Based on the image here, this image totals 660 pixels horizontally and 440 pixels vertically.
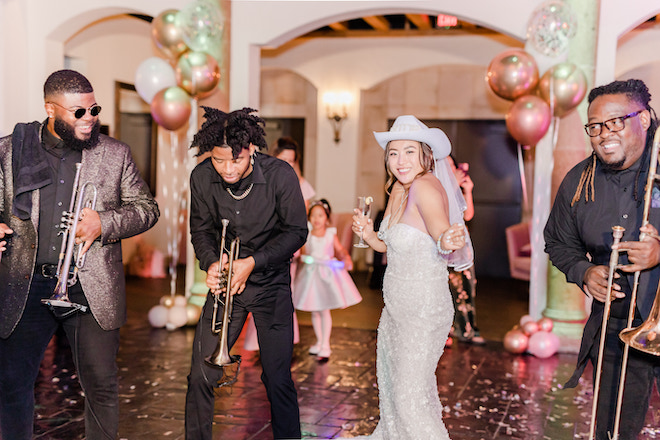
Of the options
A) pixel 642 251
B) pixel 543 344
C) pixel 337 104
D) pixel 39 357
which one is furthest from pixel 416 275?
pixel 337 104

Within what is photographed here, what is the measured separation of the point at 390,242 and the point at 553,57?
412 cm

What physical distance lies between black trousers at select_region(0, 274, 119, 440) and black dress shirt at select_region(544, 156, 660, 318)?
7.25 ft

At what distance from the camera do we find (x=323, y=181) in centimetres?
1280

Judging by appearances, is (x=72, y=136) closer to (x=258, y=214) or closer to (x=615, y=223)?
(x=258, y=214)

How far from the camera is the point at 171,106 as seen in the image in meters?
7.06

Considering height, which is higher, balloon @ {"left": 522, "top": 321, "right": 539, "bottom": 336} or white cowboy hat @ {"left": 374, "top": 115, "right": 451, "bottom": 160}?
white cowboy hat @ {"left": 374, "top": 115, "right": 451, "bottom": 160}

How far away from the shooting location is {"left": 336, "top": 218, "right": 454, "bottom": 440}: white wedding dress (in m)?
3.55

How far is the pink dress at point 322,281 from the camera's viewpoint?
20.8 feet

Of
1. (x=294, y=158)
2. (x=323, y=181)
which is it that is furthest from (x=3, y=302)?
(x=323, y=181)

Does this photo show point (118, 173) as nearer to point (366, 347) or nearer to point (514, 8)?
point (366, 347)

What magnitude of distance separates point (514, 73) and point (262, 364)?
13.7 ft

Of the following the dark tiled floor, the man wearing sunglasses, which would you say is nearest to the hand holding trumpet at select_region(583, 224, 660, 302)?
the dark tiled floor

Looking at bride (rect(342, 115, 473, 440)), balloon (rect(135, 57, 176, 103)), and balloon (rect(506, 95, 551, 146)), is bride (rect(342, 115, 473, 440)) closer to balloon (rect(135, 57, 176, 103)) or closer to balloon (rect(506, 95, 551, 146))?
balloon (rect(506, 95, 551, 146))

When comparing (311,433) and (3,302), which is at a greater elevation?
(3,302)
